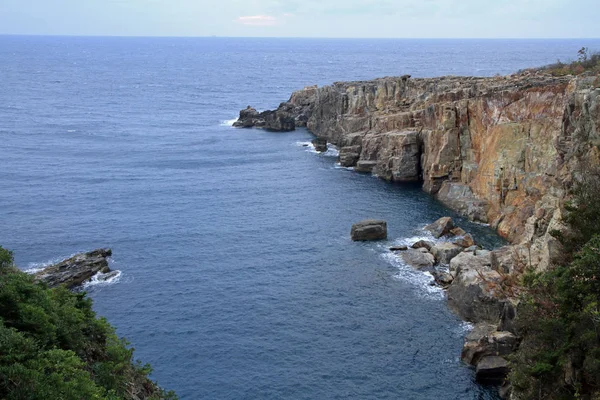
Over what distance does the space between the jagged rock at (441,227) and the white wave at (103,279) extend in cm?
4107

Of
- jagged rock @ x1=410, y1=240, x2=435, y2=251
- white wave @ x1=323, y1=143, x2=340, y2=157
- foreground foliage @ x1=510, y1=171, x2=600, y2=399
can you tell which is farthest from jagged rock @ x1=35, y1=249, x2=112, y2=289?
white wave @ x1=323, y1=143, x2=340, y2=157

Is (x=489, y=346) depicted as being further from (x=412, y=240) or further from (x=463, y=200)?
(x=463, y=200)

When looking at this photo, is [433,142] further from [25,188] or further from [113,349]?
[113,349]

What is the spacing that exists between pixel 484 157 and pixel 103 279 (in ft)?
189

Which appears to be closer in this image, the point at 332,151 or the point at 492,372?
the point at 492,372

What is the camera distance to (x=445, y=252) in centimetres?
7288

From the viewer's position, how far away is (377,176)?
11212cm

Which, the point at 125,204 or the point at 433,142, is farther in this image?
the point at 433,142

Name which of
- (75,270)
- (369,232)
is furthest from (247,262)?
(75,270)

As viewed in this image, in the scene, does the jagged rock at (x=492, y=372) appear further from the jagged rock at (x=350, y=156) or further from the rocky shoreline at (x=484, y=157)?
the jagged rock at (x=350, y=156)

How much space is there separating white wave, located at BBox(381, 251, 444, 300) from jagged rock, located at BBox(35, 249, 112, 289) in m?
34.3

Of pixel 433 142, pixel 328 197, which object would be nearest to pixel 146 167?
pixel 328 197

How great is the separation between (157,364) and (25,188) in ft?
201

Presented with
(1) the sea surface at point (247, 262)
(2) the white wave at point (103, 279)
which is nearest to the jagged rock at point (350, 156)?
(1) the sea surface at point (247, 262)
